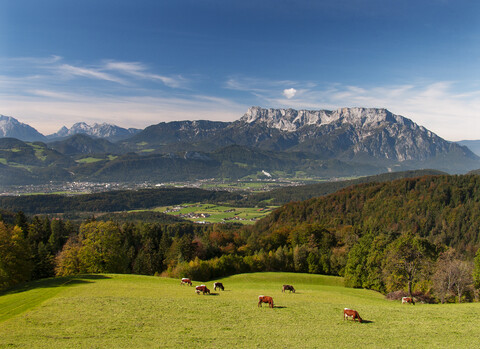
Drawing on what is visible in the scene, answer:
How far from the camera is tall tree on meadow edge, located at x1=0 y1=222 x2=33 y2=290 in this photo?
43.0 metres

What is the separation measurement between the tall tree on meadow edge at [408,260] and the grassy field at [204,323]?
14.4 m

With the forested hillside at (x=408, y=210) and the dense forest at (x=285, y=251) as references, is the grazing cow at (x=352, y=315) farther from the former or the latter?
the forested hillside at (x=408, y=210)

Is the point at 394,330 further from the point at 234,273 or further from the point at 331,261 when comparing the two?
the point at 331,261

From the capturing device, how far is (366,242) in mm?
58656

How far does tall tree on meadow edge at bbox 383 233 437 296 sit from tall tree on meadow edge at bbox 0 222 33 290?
55013 millimetres

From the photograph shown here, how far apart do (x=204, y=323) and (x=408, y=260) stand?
3476cm

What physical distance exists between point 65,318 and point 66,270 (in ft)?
111

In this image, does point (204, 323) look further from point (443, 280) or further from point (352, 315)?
point (443, 280)

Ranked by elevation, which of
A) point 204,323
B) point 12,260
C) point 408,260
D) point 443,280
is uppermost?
point 408,260

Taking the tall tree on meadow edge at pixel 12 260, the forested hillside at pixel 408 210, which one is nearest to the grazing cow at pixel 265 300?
the tall tree on meadow edge at pixel 12 260

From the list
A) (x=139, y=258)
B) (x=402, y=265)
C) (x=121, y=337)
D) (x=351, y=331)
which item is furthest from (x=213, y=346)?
(x=139, y=258)

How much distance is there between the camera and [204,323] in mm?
24438

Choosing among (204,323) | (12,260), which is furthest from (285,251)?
(12,260)

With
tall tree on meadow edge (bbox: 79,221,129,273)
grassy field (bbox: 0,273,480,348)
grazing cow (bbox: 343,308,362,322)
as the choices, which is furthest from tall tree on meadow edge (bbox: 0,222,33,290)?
grazing cow (bbox: 343,308,362,322)
